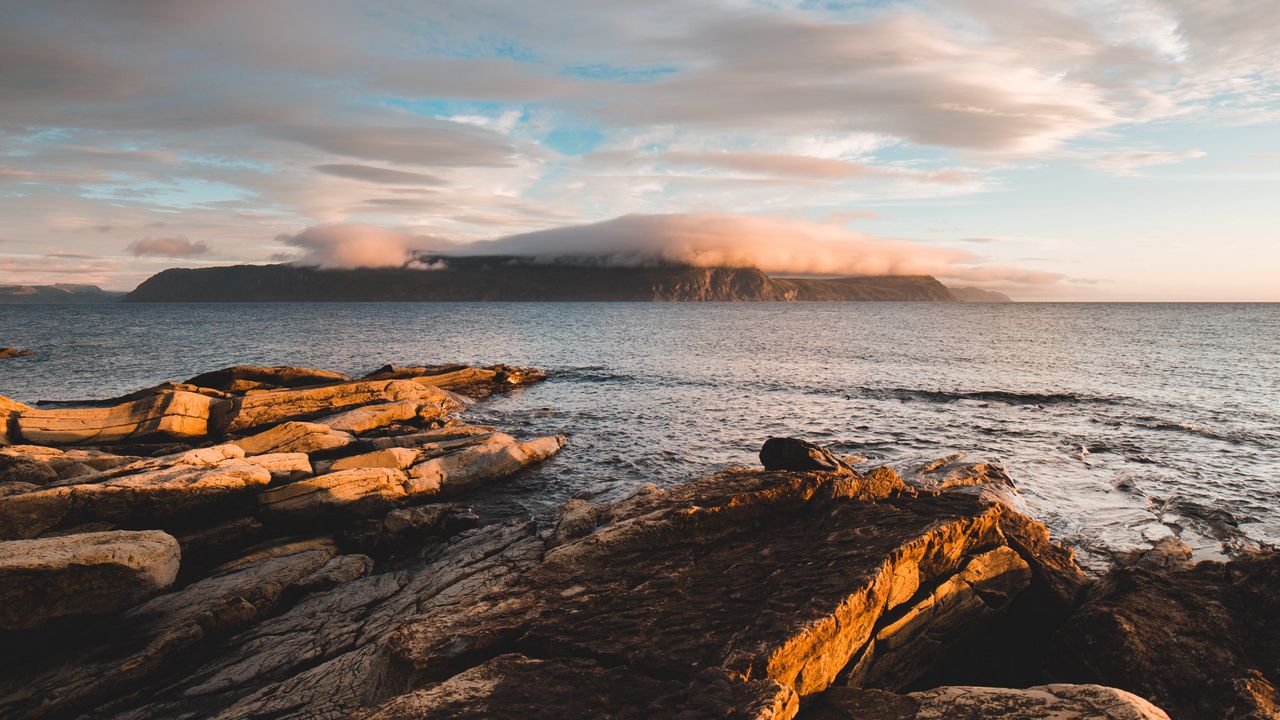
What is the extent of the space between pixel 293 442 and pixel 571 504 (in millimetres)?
11287

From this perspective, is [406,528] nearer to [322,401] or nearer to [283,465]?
[283,465]

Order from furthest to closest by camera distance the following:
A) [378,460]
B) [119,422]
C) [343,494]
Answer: [119,422]
[378,460]
[343,494]

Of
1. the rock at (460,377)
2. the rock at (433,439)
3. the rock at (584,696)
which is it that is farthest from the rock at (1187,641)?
the rock at (460,377)

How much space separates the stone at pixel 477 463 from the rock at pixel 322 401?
28.4 feet

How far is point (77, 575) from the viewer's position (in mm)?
10227

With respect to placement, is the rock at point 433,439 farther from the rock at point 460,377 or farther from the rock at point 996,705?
the rock at point 996,705

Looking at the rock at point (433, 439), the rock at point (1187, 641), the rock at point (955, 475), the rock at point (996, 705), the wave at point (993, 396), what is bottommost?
the wave at point (993, 396)

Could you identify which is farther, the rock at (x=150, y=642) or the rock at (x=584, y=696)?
the rock at (x=150, y=642)

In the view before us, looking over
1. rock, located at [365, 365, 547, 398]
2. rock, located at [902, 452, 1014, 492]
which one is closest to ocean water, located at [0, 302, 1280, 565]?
rock, located at [902, 452, 1014, 492]

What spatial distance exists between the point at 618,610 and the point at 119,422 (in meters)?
24.7

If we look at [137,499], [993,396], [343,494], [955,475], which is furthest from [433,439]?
[993,396]

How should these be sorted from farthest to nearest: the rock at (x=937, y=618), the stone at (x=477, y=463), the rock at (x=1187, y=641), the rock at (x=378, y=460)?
the stone at (x=477, y=463)
the rock at (x=378, y=460)
the rock at (x=937, y=618)
the rock at (x=1187, y=641)

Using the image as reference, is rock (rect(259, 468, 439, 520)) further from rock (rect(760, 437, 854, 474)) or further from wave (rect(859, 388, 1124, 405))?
wave (rect(859, 388, 1124, 405))

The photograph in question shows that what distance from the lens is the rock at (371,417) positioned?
2575cm
